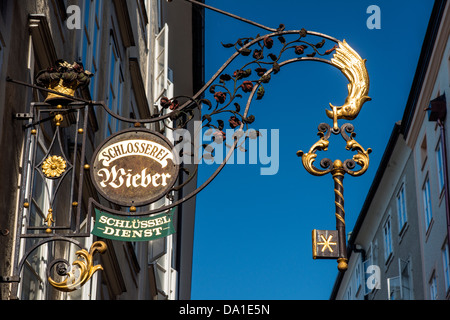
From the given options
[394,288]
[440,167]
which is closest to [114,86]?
[440,167]

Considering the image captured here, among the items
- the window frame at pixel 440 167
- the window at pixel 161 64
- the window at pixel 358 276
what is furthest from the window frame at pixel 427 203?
the window at pixel 358 276

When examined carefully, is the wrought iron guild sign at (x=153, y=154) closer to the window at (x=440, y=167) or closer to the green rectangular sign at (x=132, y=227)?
the green rectangular sign at (x=132, y=227)

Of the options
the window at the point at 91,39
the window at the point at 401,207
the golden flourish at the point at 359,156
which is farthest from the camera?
the window at the point at 401,207

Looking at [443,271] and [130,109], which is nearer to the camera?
[130,109]

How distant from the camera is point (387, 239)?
37906mm

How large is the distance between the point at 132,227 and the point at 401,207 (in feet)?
89.5

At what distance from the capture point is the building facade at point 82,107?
32.0 ft

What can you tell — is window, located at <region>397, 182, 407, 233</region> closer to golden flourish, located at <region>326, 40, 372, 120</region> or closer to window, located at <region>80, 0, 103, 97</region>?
window, located at <region>80, 0, 103, 97</region>

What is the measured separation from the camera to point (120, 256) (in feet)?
60.8

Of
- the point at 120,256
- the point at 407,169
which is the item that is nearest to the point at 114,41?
the point at 120,256

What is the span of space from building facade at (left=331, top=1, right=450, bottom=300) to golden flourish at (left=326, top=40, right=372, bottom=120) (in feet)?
54.2

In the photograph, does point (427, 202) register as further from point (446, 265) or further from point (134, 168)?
point (134, 168)
